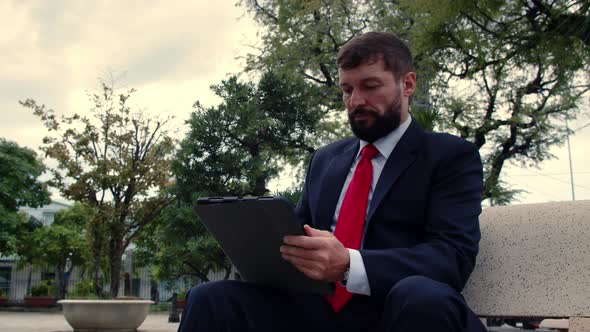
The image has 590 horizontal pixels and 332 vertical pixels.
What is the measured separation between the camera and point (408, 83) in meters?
2.00

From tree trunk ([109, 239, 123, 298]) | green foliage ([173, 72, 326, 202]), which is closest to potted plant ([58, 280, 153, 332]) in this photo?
tree trunk ([109, 239, 123, 298])

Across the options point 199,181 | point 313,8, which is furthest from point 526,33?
point 199,181

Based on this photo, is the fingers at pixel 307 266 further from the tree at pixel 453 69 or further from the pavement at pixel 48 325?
the pavement at pixel 48 325

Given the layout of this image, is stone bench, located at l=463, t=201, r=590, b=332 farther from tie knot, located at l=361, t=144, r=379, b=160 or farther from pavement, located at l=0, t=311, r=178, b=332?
pavement, located at l=0, t=311, r=178, b=332

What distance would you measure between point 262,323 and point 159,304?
3118cm

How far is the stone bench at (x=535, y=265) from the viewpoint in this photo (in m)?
1.84

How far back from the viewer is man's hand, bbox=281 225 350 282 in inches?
62.9

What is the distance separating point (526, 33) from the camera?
8.16 m

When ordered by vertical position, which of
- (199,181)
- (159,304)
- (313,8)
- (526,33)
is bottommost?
(159,304)

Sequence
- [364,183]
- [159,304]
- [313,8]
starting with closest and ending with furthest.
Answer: [364,183], [313,8], [159,304]

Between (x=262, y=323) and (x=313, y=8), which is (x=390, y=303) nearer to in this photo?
(x=262, y=323)

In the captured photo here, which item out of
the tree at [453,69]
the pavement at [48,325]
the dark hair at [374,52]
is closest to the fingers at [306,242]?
the dark hair at [374,52]

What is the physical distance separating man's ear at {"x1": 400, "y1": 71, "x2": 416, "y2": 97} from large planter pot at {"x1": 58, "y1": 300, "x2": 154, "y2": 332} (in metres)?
11.9

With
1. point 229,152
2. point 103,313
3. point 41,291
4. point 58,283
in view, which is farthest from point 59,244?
point 229,152
